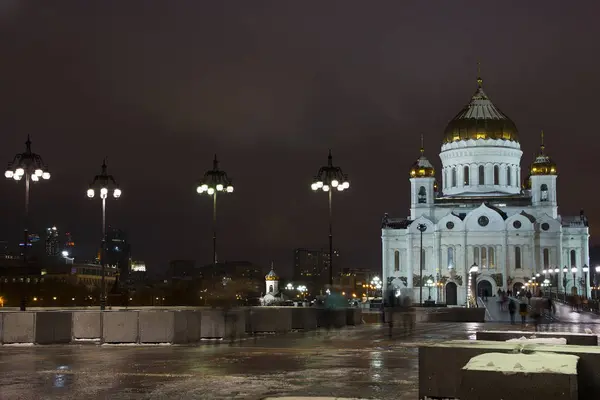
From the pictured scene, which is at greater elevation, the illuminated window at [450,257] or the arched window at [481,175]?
the arched window at [481,175]

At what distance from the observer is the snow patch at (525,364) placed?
7.78 meters

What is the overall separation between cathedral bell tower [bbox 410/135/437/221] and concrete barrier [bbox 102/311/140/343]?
102 m

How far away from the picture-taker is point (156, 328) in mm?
26172

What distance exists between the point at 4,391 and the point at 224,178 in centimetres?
2446

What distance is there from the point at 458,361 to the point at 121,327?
17579 millimetres

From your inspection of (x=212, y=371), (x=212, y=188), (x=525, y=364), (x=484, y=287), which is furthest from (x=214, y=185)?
(x=484, y=287)

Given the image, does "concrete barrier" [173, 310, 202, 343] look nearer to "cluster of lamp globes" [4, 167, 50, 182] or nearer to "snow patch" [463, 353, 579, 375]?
"cluster of lamp globes" [4, 167, 50, 182]

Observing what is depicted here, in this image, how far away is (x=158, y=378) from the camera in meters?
16.5

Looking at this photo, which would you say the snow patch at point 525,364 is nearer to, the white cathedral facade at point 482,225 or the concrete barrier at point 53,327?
the concrete barrier at point 53,327

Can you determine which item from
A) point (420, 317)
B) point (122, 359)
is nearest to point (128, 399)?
point (122, 359)

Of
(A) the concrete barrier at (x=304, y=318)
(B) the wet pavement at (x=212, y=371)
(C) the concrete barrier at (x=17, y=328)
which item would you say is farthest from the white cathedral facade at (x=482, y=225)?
(B) the wet pavement at (x=212, y=371)

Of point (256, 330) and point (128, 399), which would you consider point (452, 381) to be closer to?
point (128, 399)

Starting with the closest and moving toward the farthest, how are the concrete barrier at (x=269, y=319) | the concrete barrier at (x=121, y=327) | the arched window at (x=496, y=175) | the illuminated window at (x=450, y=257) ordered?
the concrete barrier at (x=121, y=327) → the concrete barrier at (x=269, y=319) → the illuminated window at (x=450, y=257) → the arched window at (x=496, y=175)

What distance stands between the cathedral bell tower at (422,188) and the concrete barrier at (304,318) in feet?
300
